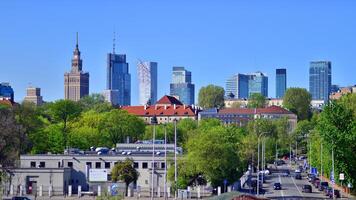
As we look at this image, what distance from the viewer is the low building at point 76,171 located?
3748 inches

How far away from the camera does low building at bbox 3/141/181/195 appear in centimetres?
9519

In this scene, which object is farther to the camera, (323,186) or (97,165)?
(323,186)

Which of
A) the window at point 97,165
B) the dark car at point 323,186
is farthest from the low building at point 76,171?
the dark car at point 323,186

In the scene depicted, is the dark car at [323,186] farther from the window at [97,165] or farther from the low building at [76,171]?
the window at [97,165]

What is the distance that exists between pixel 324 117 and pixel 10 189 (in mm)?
32481

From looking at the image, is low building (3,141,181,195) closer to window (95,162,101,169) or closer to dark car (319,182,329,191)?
window (95,162,101,169)

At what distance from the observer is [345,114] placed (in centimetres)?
9662

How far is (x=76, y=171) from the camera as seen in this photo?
102 metres

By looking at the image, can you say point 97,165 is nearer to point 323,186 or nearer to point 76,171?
point 76,171

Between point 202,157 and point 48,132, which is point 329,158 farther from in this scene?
point 48,132

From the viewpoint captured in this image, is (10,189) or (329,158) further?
(329,158)

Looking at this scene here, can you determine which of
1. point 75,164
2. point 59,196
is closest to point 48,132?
point 75,164

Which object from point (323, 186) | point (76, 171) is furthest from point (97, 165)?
point (323, 186)

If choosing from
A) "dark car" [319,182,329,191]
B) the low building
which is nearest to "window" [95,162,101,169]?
the low building
